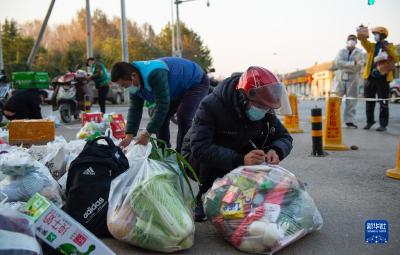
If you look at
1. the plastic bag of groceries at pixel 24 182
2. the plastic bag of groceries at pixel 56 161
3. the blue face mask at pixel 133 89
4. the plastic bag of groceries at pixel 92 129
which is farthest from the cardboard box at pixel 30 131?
the plastic bag of groceries at pixel 24 182

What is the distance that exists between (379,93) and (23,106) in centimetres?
652

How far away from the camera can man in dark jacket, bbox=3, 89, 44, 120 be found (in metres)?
7.77

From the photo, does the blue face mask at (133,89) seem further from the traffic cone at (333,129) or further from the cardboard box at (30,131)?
the traffic cone at (333,129)

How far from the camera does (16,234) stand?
7.50ft

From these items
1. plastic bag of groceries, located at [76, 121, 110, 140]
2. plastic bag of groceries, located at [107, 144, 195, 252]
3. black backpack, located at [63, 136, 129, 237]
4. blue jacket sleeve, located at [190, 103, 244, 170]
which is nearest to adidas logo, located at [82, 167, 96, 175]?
black backpack, located at [63, 136, 129, 237]

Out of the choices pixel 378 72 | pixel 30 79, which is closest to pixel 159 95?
pixel 30 79

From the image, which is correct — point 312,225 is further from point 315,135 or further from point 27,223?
point 315,135

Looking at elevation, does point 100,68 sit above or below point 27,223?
above

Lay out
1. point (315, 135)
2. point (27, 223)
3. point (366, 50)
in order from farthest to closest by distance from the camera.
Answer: point (366, 50), point (315, 135), point (27, 223)

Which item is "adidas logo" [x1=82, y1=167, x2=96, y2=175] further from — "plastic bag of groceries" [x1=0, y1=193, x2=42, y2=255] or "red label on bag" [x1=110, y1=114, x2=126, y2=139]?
"red label on bag" [x1=110, y1=114, x2=126, y2=139]

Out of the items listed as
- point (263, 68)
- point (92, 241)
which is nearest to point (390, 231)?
point (263, 68)

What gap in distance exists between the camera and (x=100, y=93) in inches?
498

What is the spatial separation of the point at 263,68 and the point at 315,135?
3.53m

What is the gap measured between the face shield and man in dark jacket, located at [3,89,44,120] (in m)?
5.43
